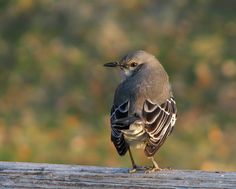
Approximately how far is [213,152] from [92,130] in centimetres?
183

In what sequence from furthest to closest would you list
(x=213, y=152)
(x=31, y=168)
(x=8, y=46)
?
(x=8, y=46)
(x=213, y=152)
(x=31, y=168)

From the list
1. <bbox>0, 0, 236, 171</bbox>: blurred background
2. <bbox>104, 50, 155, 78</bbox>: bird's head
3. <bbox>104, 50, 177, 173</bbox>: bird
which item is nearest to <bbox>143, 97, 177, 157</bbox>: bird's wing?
<bbox>104, 50, 177, 173</bbox>: bird

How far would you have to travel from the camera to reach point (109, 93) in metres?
12.3

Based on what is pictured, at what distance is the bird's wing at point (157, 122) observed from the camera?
530 cm

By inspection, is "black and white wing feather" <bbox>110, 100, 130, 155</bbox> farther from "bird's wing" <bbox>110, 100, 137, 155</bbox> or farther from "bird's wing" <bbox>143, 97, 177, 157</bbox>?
"bird's wing" <bbox>143, 97, 177, 157</bbox>

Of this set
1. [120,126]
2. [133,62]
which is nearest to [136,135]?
[120,126]

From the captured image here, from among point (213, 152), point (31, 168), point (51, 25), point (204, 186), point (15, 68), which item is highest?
point (51, 25)

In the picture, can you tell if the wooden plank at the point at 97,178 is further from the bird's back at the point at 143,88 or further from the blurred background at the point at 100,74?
the blurred background at the point at 100,74

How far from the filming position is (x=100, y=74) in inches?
504

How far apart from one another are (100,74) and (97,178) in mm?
9177

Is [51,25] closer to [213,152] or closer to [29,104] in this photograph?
[29,104]

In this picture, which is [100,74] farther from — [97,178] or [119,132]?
[97,178]

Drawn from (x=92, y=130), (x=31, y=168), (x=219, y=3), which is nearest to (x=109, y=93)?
(x=92, y=130)

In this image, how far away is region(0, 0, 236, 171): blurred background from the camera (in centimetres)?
1039
